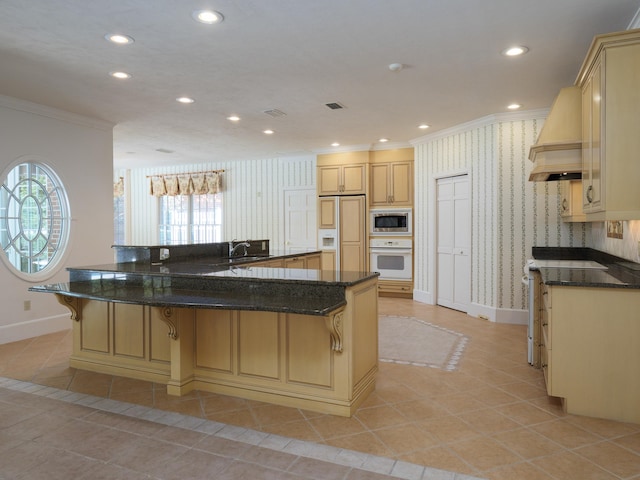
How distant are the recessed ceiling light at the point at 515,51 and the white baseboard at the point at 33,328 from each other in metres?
5.52

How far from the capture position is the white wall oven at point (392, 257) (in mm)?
7094

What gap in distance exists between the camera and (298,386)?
9.41 ft

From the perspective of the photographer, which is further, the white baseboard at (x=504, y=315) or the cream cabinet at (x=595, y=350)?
the white baseboard at (x=504, y=315)

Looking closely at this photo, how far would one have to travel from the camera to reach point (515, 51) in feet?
11.2

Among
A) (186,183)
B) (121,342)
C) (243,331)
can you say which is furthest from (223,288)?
(186,183)

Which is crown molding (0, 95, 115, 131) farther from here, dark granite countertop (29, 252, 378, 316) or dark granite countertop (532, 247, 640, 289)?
dark granite countertop (532, 247, 640, 289)

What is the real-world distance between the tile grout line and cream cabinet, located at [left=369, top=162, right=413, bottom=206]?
17.3ft

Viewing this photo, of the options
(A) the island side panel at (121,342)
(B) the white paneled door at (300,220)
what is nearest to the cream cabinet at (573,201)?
(A) the island side panel at (121,342)

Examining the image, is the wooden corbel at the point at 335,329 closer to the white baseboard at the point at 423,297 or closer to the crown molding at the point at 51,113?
the white baseboard at the point at 423,297

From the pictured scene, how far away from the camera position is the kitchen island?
2717 millimetres

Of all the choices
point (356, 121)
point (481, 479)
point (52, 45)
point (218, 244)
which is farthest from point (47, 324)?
point (481, 479)

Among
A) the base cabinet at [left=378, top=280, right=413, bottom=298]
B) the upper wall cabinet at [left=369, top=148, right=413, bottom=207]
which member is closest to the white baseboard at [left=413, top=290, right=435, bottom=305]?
the base cabinet at [left=378, top=280, right=413, bottom=298]

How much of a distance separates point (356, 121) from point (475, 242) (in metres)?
2.31

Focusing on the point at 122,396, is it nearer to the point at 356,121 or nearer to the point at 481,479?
the point at 481,479
